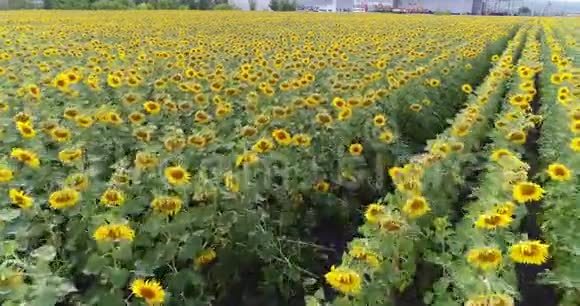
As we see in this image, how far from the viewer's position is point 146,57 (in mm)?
6168

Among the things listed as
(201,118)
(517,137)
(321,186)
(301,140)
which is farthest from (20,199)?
(517,137)

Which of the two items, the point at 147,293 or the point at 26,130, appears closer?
the point at 147,293

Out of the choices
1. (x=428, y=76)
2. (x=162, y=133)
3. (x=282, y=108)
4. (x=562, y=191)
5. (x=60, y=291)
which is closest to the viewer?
(x=60, y=291)

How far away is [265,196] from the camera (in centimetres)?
335

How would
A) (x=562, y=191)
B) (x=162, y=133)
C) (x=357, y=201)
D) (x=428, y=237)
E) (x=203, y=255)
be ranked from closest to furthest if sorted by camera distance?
(x=203, y=255) < (x=428, y=237) < (x=562, y=191) < (x=162, y=133) < (x=357, y=201)

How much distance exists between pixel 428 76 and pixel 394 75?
0.72 m

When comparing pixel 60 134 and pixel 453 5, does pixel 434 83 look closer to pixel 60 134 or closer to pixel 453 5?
pixel 60 134

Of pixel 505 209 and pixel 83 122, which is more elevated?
pixel 83 122

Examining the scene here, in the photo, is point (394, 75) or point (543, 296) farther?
point (394, 75)

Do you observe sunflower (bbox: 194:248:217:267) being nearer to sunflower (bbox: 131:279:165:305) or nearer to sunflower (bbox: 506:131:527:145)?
sunflower (bbox: 131:279:165:305)

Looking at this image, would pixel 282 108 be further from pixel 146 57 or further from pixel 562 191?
pixel 146 57

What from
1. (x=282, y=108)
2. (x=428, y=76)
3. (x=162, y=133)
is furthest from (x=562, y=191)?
(x=428, y=76)

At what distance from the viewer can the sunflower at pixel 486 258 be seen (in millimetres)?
2121

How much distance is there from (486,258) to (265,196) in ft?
4.83
